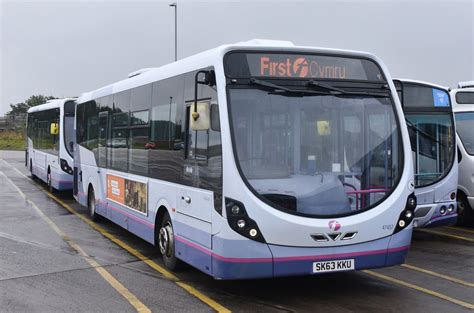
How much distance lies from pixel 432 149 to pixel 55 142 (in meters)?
12.8

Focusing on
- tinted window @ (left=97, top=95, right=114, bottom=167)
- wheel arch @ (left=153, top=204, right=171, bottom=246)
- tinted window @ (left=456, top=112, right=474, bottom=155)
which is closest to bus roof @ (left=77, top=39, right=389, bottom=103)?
wheel arch @ (left=153, top=204, right=171, bottom=246)

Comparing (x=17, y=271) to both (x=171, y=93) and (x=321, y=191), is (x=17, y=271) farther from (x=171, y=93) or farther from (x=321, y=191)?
(x=321, y=191)

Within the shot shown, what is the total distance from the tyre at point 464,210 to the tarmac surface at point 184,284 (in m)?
1.21

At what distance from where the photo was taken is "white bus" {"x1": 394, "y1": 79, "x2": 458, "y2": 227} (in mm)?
9688

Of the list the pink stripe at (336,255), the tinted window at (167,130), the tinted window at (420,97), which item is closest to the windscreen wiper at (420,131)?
the tinted window at (420,97)

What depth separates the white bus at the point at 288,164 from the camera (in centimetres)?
596

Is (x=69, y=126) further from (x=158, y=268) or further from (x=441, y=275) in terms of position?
(x=441, y=275)

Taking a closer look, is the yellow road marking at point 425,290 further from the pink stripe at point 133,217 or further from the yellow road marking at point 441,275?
the pink stripe at point 133,217

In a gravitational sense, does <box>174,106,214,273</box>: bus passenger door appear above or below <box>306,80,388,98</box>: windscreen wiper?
below

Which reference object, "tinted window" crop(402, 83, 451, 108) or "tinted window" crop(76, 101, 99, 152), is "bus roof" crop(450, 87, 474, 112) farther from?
"tinted window" crop(76, 101, 99, 152)

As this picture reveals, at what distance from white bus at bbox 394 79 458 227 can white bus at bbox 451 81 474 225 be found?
1493 mm

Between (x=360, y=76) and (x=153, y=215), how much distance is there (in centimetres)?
358

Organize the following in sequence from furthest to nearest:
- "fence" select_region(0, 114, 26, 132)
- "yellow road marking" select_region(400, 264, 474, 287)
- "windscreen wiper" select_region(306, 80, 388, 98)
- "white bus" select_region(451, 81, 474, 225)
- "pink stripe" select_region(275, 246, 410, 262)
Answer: "fence" select_region(0, 114, 26, 132) → "white bus" select_region(451, 81, 474, 225) → "yellow road marking" select_region(400, 264, 474, 287) → "windscreen wiper" select_region(306, 80, 388, 98) → "pink stripe" select_region(275, 246, 410, 262)

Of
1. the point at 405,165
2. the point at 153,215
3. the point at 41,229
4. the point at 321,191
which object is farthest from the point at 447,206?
the point at 41,229
